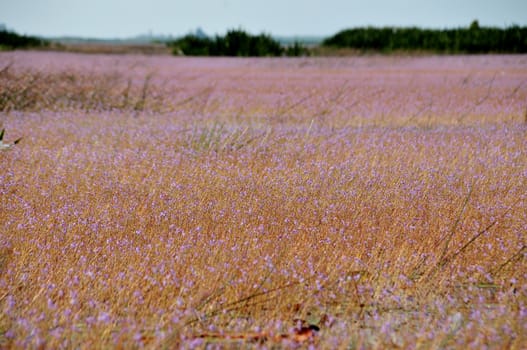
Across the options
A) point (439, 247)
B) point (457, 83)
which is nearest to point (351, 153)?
point (439, 247)

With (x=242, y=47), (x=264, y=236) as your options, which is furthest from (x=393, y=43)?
(x=264, y=236)

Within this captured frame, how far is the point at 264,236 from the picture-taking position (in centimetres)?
342

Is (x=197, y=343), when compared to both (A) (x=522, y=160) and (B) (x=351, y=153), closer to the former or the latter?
(B) (x=351, y=153)

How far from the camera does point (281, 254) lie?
3154 millimetres

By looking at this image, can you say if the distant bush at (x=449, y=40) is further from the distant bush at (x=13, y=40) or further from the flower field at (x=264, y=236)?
the flower field at (x=264, y=236)

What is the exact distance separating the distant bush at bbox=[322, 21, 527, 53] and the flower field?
1929 centimetres

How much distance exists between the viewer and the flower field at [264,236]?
2.46 m

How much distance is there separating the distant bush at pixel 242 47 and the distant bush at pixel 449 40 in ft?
17.0

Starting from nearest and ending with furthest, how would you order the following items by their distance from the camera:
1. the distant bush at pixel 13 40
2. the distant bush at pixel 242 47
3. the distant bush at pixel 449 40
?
1. the distant bush at pixel 242 47
2. the distant bush at pixel 449 40
3. the distant bush at pixel 13 40

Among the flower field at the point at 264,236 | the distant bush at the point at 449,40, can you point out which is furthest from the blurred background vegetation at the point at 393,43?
the flower field at the point at 264,236

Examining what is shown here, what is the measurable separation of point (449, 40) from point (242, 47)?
963cm

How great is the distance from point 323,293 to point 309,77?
1074 centimetres

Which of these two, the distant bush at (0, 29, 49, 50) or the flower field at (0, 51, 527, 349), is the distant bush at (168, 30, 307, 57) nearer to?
Answer: the distant bush at (0, 29, 49, 50)

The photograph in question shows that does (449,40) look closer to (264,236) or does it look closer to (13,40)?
(13,40)
